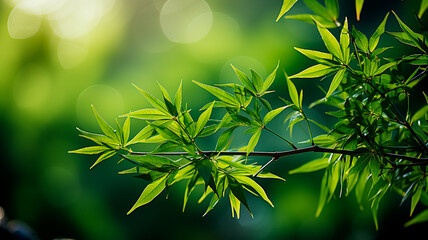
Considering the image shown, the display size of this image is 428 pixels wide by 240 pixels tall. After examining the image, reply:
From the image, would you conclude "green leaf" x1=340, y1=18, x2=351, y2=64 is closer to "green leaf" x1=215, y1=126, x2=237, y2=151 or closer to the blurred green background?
"green leaf" x1=215, y1=126, x2=237, y2=151

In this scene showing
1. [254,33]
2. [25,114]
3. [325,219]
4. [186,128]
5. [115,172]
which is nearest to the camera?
[186,128]

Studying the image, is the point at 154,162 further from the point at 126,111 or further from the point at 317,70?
the point at 126,111

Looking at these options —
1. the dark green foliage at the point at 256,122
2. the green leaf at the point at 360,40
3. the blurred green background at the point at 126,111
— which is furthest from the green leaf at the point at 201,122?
the blurred green background at the point at 126,111

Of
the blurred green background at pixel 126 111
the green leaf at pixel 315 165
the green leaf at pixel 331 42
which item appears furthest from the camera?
the blurred green background at pixel 126 111

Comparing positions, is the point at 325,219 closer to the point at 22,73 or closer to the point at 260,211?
the point at 260,211

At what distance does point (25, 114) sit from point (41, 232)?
1.26m

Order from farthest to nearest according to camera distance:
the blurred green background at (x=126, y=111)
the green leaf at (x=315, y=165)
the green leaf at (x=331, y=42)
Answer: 1. the blurred green background at (x=126, y=111)
2. the green leaf at (x=315, y=165)
3. the green leaf at (x=331, y=42)

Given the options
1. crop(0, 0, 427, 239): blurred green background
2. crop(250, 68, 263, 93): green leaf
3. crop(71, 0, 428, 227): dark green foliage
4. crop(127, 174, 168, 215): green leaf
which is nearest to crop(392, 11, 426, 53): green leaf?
crop(71, 0, 428, 227): dark green foliage

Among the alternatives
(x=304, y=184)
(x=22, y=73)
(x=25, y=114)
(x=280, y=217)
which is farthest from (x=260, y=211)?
(x=22, y=73)

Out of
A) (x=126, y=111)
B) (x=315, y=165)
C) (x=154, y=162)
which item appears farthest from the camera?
(x=126, y=111)

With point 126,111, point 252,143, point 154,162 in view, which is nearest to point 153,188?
point 154,162

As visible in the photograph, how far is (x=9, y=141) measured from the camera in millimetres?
3627

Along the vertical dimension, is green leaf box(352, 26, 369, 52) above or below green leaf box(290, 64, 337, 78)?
above

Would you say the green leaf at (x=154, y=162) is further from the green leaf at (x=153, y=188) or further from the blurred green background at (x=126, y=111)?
the blurred green background at (x=126, y=111)
